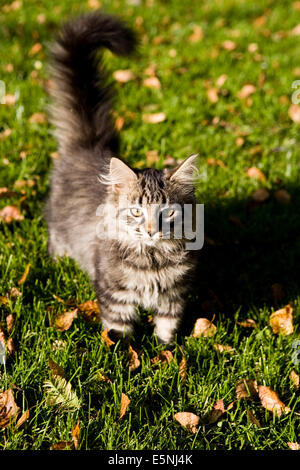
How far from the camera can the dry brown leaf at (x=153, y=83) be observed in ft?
14.8

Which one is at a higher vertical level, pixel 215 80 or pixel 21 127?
pixel 215 80

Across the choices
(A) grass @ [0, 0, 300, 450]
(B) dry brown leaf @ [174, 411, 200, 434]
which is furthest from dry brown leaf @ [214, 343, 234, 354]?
(B) dry brown leaf @ [174, 411, 200, 434]

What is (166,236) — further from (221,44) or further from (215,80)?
(221,44)

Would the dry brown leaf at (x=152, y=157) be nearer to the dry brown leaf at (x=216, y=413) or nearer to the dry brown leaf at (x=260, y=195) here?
the dry brown leaf at (x=260, y=195)

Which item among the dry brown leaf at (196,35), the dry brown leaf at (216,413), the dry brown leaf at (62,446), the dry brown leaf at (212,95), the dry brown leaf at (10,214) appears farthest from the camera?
the dry brown leaf at (196,35)

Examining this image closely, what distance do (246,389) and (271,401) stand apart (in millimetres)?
126

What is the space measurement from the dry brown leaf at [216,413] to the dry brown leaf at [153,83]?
3482mm

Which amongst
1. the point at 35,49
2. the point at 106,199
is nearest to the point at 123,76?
the point at 35,49

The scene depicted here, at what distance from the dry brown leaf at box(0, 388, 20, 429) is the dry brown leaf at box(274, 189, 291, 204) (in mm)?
2405

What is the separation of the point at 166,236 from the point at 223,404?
33.3 inches

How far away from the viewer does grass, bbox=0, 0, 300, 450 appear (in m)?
1.92

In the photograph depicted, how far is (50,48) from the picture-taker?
9.23 ft

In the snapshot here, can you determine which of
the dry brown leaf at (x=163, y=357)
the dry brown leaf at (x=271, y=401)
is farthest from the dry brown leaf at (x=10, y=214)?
the dry brown leaf at (x=271, y=401)

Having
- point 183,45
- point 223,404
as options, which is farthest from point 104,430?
point 183,45
